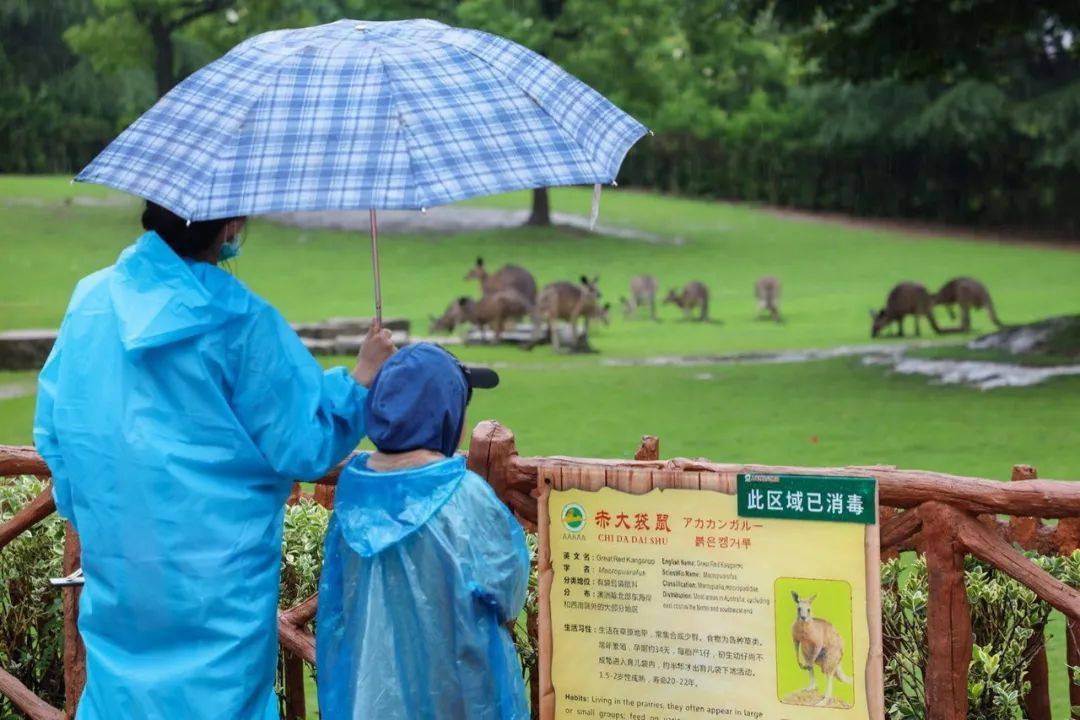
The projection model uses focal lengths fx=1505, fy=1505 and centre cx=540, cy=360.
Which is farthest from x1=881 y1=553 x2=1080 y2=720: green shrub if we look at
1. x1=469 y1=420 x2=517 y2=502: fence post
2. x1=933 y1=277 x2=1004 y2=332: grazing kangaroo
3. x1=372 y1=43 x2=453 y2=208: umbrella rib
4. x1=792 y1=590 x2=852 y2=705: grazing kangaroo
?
x1=933 y1=277 x2=1004 y2=332: grazing kangaroo

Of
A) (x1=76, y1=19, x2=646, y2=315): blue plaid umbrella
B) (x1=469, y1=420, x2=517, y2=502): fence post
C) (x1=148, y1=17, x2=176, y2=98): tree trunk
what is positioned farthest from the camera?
(x1=148, y1=17, x2=176, y2=98): tree trunk

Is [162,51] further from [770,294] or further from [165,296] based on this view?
[165,296]

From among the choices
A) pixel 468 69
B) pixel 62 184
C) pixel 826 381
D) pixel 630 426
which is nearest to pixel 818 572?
A: pixel 468 69

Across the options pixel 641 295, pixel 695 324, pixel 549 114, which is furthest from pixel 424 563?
pixel 641 295

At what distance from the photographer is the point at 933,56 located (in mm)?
12773

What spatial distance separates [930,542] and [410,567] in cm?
112

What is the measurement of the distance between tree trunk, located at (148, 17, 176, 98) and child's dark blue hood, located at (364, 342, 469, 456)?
27.7 m

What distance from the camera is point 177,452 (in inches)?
106

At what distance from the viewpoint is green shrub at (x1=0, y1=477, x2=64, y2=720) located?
4.18 metres

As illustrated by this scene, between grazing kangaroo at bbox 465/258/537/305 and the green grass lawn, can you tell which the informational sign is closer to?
the green grass lawn

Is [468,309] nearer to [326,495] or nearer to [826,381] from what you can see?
[826,381]

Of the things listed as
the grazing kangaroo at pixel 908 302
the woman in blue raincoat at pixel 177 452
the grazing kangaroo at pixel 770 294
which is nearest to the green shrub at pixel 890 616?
the woman in blue raincoat at pixel 177 452

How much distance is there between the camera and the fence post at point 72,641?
3.83 m

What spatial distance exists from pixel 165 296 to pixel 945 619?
5.74 ft
